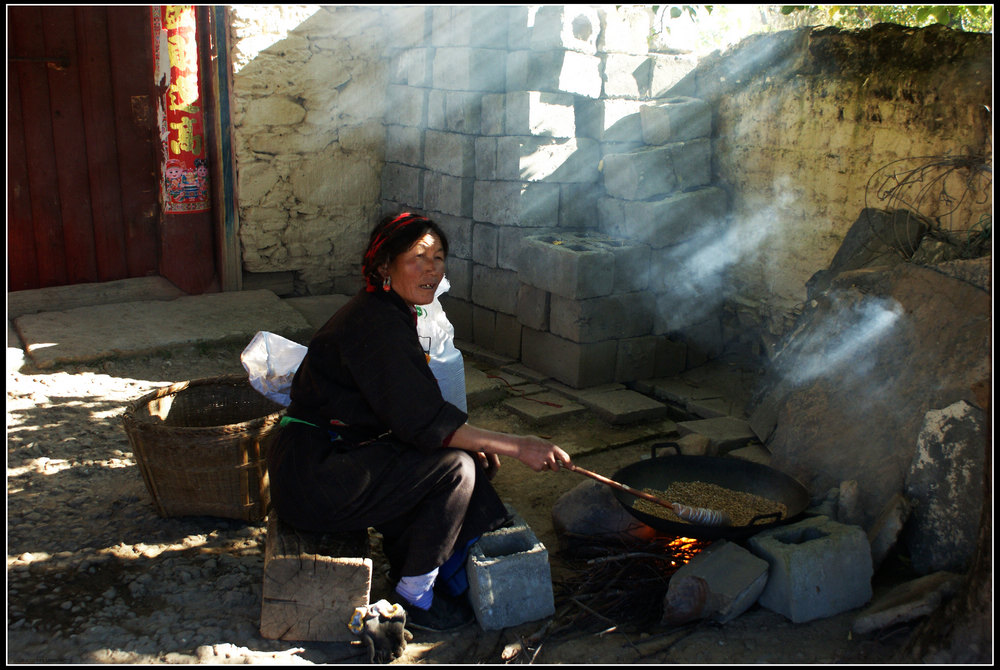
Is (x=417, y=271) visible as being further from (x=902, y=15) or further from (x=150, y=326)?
(x=902, y=15)

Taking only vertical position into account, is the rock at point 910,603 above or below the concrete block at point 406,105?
below

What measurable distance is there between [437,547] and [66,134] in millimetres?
4951

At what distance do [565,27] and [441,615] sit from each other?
4345mm

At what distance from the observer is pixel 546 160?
6.35m

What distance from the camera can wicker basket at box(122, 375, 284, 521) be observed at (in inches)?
148

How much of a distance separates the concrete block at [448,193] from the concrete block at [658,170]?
3.51ft

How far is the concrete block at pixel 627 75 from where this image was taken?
6.43 m

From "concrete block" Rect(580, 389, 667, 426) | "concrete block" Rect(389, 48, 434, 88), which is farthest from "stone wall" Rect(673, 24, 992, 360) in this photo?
"concrete block" Rect(389, 48, 434, 88)

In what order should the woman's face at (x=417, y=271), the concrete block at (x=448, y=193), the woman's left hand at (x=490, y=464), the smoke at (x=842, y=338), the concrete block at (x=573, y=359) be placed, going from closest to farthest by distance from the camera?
1. the woman's face at (x=417, y=271)
2. the woman's left hand at (x=490, y=464)
3. the smoke at (x=842, y=338)
4. the concrete block at (x=573, y=359)
5. the concrete block at (x=448, y=193)

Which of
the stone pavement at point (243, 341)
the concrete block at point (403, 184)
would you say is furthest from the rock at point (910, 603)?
the concrete block at point (403, 184)

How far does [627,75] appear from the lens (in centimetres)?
654

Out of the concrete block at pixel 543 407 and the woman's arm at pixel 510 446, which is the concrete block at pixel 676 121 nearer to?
the concrete block at pixel 543 407

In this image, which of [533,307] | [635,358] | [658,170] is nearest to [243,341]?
[533,307]

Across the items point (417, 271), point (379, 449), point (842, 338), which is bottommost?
point (379, 449)
